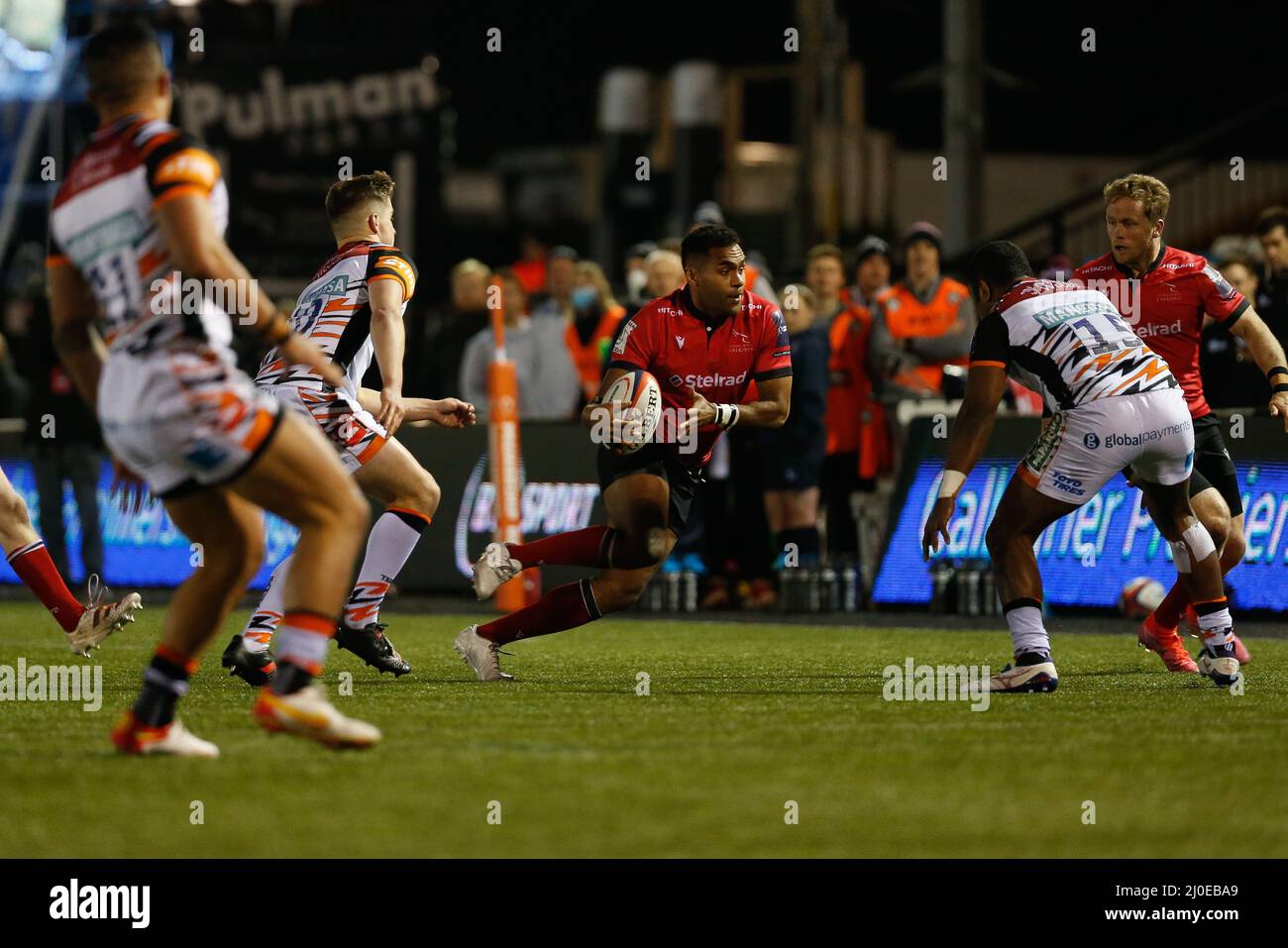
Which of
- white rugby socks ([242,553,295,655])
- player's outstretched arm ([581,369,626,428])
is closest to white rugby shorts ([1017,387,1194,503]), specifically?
player's outstretched arm ([581,369,626,428])

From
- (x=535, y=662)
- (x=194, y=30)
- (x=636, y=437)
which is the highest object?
(x=194, y=30)

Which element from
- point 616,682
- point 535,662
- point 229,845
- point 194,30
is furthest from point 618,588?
point 194,30

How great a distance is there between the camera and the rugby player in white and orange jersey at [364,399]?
981 centimetres

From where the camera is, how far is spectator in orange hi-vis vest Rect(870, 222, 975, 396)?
15648 millimetres

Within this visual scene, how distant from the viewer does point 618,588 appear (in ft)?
32.1

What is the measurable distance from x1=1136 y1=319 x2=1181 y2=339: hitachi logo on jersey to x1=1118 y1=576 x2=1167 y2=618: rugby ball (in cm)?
374

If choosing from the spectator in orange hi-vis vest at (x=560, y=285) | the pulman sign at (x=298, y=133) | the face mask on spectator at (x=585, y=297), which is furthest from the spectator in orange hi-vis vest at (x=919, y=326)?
the pulman sign at (x=298, y=133)

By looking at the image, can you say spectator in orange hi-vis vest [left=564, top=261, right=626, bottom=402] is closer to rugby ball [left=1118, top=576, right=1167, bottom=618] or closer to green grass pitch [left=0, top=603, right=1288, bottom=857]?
rugby ball [left=1118, top=576, right=1167, bottom=618]

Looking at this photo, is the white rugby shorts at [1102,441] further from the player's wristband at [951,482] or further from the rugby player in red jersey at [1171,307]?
the rugby player in red jersey at [1171,307]

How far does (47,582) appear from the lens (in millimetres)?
10664

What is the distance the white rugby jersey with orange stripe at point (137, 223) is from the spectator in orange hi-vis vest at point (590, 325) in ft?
34.2
